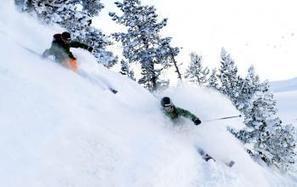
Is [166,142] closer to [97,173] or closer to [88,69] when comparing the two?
[97,173]

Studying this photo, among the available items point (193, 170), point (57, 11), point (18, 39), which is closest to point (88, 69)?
point (18, 39)

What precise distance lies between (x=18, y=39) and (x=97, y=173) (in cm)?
866

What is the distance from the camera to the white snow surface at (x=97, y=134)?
9.73 meters

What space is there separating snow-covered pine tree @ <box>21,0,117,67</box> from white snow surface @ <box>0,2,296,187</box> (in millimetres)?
7709

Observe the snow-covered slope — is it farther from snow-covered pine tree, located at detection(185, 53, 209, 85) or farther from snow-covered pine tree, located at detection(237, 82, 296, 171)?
snow-covered pine tree, located at detection(237, 82, 296, 171)

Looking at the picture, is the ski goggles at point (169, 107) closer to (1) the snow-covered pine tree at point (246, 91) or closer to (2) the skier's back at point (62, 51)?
(2) the skier's back at point (62, 51)

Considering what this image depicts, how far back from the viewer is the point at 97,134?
1131cm

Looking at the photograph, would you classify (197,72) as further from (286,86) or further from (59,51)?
(286,86)

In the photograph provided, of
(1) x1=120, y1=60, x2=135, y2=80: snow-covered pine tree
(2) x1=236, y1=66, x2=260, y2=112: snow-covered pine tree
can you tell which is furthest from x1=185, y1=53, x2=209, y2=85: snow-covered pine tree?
(2) x1=236, y1=66, x2=260, y2=112: snow-covered pine tree

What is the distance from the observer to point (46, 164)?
951 centimetres

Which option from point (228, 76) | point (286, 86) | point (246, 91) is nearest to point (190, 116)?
point (246, 91)

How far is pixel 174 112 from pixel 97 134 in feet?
10.8

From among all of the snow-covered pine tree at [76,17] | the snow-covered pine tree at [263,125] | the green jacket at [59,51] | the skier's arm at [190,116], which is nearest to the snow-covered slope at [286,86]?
the snow-covered pine tree at [263,125]

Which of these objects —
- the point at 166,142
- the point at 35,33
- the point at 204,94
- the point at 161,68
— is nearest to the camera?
the point at 166,142
